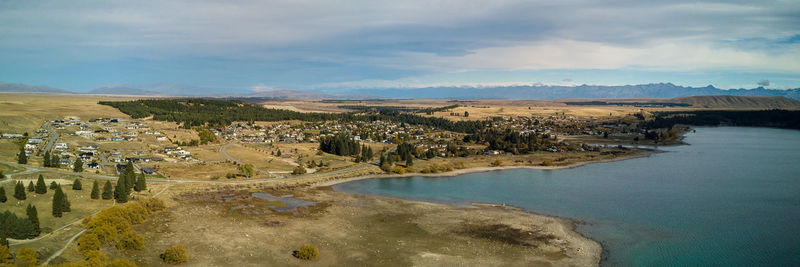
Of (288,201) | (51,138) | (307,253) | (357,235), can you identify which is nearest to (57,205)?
(288,201)

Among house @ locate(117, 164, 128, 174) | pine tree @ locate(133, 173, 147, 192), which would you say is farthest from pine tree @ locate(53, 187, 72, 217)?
house @ locate(117, 164, 128, 174)

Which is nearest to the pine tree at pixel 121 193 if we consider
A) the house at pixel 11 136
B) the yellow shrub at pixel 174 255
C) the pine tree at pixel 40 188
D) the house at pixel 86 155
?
the pine tree at pixel 40 188

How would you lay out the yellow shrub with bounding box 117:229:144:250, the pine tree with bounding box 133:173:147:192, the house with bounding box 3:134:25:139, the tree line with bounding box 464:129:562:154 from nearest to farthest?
the yellow shrub with bounding box 117:229:144:250 → the pine tree with bounding box 133:173:147:192 → the house with bounding box 3:134:25:139 → the tree line with bounding box 464:129:562:154

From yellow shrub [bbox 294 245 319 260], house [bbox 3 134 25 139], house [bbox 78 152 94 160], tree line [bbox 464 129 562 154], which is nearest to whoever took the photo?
yellow shrub [bbox 294 245 319 260]

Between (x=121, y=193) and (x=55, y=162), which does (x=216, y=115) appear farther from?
(x=121, y=193)

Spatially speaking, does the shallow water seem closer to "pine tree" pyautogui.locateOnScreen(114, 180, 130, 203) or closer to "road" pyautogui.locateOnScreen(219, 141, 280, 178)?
"road" pyautogui.locateOnScreen(219, 141, 280, 178)

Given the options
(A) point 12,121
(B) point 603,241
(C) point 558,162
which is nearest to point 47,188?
(B) point 603,241

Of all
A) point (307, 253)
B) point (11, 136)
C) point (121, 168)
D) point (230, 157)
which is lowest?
point (307, 253)

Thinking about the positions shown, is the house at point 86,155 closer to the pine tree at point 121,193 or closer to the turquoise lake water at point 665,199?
the pine tree at point 121,193
